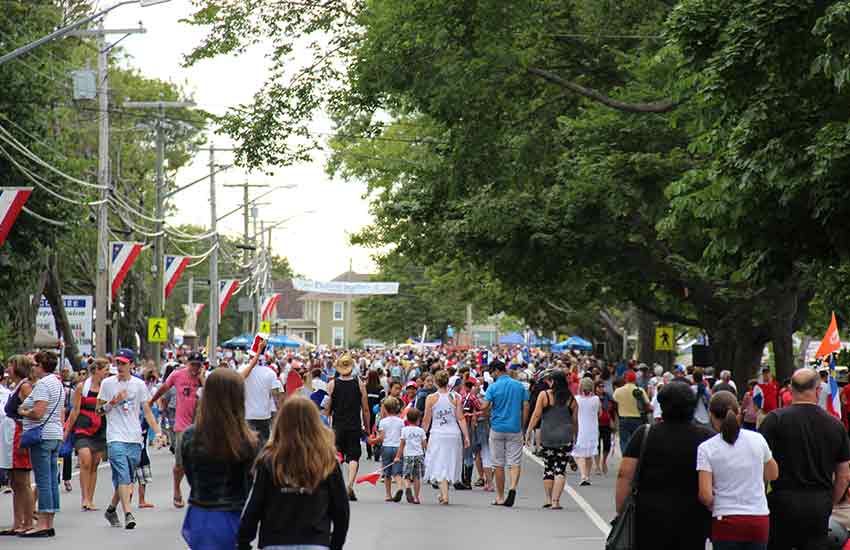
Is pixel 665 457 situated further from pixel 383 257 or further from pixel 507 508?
pixel 383 257

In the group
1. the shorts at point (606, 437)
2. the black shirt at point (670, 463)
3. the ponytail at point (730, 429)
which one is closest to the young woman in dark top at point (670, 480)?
the black shirt at point (670, 463)

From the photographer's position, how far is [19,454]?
13.9 m

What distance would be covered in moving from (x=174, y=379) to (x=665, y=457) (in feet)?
32.4

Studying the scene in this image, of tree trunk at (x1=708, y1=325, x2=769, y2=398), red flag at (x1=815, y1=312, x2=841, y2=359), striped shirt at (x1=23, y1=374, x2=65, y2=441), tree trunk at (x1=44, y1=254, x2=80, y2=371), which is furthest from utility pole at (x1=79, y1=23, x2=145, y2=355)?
striped shirt at (x1=23, y1=374, x2=65, y2=441)

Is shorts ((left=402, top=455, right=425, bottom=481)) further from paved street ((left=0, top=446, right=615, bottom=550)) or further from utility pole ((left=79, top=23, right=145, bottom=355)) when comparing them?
utility pole ((left=79, top=23, right=145, bottom=355))

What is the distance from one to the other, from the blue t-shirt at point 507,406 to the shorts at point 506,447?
0.09 m

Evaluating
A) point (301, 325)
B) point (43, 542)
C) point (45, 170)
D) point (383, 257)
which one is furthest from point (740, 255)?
point (301, 325)

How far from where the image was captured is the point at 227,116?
23703 millimetres

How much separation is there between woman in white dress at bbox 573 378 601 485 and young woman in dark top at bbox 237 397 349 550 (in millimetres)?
14507

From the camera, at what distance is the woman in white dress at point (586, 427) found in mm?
21000

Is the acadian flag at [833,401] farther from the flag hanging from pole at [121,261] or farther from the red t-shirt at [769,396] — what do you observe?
the flag hanging from pole at [121,261]

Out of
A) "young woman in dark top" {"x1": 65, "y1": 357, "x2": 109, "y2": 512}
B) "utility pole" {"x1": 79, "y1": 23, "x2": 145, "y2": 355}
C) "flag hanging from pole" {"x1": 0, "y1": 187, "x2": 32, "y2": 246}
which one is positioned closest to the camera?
"young woman in dark top" {"x1": 65, "y1": 357, "x2": 109, "y2": 512}

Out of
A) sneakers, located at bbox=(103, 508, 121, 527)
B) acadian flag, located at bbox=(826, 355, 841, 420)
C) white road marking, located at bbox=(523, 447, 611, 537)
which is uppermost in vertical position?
acadian flag, located at bbox=(826, 355, 841, 420)

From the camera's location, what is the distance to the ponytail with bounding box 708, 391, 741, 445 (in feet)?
27.7
